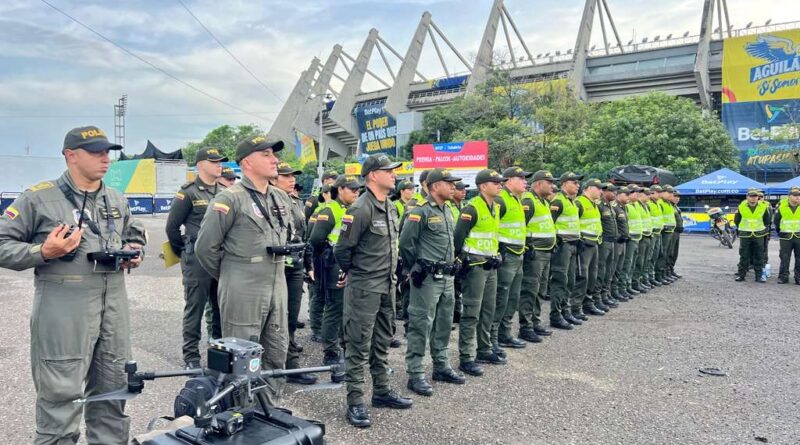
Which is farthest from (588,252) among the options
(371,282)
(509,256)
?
(371,282)

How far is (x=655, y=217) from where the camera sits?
421 inches

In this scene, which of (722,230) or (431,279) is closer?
(431,279)

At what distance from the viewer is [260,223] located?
11.6 ft

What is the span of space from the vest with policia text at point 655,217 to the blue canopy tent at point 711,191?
43.1 ft

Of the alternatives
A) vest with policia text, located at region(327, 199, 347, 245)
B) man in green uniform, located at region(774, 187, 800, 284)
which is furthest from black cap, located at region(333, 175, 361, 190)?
man in green uniform, located at region(774, 187, 800, 284)

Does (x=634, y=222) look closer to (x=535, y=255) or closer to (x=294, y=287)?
(x=535, y=255)

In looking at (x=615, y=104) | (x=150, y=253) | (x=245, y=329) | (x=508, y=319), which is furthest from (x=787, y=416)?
(x=615, y=104)

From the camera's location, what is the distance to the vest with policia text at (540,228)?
22.1ft

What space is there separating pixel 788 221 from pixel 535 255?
8.07m

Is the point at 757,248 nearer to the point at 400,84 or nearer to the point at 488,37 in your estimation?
the point at 488,37

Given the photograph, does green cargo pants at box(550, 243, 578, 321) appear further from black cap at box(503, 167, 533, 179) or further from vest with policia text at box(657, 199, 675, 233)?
vest with policia text at box(657, 199, 675, 233)

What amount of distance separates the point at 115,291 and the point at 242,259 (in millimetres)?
758

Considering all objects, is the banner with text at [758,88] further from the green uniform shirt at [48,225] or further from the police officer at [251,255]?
the green uniform shirt at [48,225]

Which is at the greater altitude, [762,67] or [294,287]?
[762,67]
